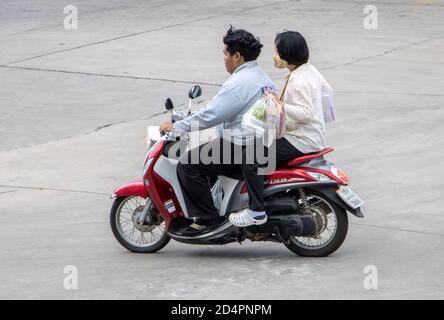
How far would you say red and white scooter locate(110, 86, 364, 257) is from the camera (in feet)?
27.8

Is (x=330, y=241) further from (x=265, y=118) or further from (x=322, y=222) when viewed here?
(x=265, y=118)

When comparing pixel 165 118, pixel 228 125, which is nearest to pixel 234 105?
pixel 228 125

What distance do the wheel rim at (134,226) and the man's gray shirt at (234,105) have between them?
889 mm

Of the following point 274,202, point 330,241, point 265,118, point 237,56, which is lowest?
point 330,241

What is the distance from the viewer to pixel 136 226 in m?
8.89

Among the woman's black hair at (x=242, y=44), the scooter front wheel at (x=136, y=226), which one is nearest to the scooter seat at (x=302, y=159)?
the woman's black hair at (x=242, y=44)

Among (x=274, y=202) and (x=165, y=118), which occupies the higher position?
(x=165, y=118)

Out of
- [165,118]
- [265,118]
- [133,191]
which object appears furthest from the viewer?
[165,118]

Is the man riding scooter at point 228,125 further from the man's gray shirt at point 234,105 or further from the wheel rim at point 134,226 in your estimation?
the wheel rim at point 134,226

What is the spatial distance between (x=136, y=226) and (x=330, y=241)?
1.45 meters

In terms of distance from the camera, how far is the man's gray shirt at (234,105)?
8320 mm

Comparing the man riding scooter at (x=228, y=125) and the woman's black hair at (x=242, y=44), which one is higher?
the woman's black hair at (x=242, y=44)

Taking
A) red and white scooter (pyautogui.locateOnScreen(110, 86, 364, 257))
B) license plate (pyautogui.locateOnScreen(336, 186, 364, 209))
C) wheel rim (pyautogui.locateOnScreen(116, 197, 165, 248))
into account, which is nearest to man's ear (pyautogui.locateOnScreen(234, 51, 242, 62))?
red and white scooter (pyautogui.locateOnScreen(110, 86, 364, 257))
